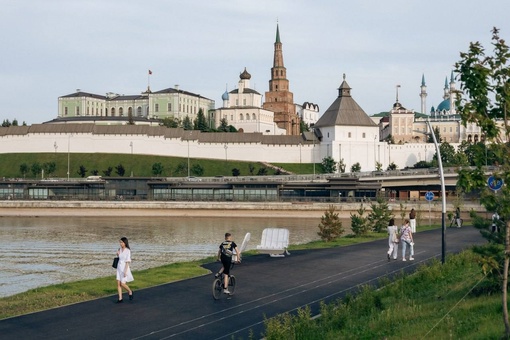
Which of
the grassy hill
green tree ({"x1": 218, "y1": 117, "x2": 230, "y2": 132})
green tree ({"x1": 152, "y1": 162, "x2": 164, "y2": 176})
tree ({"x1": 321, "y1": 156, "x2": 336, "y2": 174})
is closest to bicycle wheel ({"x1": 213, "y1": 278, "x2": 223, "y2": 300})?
green tree ({"x1": 152, "y1": 162, "x2": 164, "y2": 176})

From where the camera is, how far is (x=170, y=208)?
70812mm

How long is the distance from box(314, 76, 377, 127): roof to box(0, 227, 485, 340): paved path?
272ft

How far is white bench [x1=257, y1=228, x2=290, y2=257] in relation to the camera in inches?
942

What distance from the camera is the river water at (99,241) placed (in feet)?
90.2

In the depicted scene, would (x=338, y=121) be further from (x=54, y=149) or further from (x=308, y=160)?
(x=54, y=149)


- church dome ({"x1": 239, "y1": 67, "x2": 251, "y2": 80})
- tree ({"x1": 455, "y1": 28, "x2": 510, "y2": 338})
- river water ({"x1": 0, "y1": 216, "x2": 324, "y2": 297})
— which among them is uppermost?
church dome ({"x1": 239, "y1": 67, "x2": 251, "y2": 80})

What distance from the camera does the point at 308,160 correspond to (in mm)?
106062

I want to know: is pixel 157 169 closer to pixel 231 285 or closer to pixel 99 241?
pixel 99 241

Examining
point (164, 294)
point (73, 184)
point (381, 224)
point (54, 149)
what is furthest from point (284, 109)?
point (164, 294)

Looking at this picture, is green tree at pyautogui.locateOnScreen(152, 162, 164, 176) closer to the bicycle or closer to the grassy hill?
the grassy hill

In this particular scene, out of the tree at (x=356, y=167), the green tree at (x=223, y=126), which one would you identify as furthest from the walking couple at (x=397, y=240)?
the green tree at (x=223, y=126)

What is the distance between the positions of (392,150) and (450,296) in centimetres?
9801

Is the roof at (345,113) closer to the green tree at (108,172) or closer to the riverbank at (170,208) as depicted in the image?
the green tree at (108,172)

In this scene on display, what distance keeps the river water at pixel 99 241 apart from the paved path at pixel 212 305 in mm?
3229
